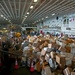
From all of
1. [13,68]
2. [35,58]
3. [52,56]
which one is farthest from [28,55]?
[52,56]

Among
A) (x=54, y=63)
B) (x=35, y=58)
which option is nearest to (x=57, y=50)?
(x=54, y=63)

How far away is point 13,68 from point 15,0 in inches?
177

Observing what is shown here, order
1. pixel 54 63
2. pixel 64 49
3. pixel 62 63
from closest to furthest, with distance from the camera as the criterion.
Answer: pixel 62 63, pixel 54 63, pixel 64 49

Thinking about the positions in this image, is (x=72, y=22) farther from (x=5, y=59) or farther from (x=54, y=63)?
(x=54, y=63)

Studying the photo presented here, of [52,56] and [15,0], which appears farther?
[15,0]

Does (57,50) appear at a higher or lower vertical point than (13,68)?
higher

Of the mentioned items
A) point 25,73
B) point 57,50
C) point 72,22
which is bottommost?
point 25,73

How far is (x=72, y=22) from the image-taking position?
1592cm

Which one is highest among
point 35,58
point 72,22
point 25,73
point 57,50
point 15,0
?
point 15,0

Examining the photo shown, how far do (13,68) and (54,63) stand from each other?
2.38 meters

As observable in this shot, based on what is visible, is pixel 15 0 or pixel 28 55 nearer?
pixel 28 55

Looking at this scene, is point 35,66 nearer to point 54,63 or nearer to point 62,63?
point 54,63

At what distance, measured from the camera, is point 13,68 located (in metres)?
7.10

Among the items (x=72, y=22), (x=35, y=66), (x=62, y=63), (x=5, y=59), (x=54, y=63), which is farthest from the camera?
(x=72, y=22)
